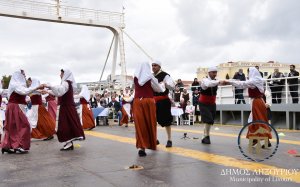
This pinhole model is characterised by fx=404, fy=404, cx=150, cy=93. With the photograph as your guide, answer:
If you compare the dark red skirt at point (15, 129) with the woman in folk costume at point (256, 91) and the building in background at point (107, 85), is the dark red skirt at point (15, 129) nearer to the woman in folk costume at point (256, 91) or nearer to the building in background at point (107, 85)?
the woman in folk costume at point (256, 91)

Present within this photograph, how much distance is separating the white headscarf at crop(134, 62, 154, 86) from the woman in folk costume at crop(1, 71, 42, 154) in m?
2.65

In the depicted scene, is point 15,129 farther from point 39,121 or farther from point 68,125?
point 39,121

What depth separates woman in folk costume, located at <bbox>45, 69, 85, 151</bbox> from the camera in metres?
9.31

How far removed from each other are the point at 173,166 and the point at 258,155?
138 cm

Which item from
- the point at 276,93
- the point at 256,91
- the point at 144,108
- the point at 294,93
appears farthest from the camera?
the point at 276,93

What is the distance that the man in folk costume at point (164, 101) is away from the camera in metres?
8.98

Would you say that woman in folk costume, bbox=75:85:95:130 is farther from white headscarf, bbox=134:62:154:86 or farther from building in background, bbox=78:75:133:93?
building in background, bbox=78:75:133:93

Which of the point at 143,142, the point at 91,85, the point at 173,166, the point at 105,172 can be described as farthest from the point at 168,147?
the point at 91,85

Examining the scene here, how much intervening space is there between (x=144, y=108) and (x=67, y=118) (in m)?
2.27

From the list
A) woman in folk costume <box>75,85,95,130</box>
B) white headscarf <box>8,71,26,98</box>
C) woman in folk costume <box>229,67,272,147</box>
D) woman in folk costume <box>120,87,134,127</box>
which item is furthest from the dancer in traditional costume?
woman in folk costume <box>229,67,272,147</box>

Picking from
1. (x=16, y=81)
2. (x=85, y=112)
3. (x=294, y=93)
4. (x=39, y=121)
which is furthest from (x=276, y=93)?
(x=16, y=81)

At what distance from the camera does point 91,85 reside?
3519 centimetres

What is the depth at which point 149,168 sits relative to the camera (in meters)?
6.51

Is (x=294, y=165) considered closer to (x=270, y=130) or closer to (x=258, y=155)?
(x=258, y=155)
